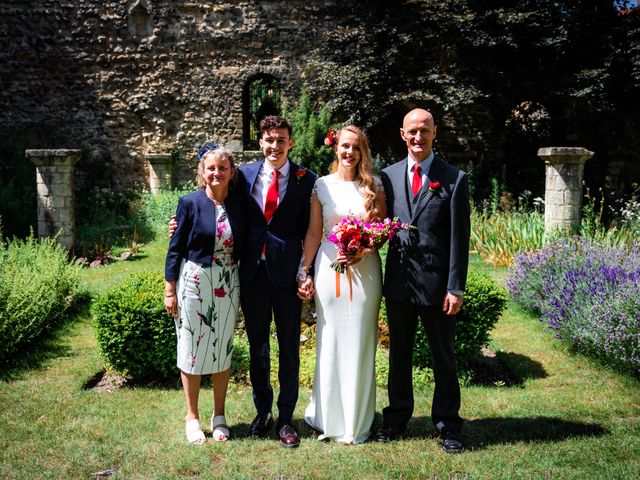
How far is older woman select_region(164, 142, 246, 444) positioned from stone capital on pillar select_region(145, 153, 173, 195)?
10.7 metres

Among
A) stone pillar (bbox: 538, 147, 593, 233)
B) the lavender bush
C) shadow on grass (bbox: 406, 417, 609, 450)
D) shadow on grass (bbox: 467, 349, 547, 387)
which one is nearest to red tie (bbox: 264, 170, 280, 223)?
shadow on grass (bbox: 406, 417, 609, 450)

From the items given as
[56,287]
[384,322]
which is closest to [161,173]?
[56,287]

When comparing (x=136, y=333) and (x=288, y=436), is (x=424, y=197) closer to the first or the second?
(x=288, y=436)

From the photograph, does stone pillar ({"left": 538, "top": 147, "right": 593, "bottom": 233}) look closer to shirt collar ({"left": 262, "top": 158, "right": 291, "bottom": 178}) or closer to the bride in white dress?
the bride in white dress

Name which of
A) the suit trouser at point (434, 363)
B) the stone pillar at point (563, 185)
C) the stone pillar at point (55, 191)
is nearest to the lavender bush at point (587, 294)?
the stone pillar at point (563, 185)

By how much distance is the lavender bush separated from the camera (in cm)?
497

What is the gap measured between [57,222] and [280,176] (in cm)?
663

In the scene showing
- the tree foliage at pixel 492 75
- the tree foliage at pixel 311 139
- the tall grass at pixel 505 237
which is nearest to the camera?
the tall grass at pixel 505 237

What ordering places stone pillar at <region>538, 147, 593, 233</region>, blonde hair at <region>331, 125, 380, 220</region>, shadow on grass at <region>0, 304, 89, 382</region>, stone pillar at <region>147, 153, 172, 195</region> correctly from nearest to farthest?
blonde hair at <region>331, 125, 380, 220</region>
shadow on grass at <region>0, 304, 89, 382</region>
stone pillar at <region>538, 147, 593, 233</region>
stone pillar at <region>147, 153, 172, 195</region>

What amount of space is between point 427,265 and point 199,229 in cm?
146

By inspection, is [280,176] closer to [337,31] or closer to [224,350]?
[224,350]

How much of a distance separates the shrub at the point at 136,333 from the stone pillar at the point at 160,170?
9559 millimetres

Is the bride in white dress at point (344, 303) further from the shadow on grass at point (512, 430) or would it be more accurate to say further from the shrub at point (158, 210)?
the shrub at point (158, 210)

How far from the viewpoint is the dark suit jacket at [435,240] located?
358cm
